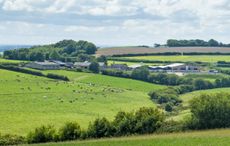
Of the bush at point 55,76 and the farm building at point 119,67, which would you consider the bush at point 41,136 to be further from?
the farm building at point 119,67

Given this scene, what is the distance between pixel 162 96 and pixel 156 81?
3646 centimetres

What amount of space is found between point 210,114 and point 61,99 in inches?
2498

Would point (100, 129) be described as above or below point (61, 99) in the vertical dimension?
above

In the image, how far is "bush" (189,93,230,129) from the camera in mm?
49062

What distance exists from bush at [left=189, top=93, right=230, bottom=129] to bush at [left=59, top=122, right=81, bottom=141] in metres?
10.9

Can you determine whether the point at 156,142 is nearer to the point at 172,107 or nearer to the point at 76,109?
the point at 76,109

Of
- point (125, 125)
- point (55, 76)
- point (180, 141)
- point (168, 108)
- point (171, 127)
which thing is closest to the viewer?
point (180, 141)

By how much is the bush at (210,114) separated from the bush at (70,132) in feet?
35.7

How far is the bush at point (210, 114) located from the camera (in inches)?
1932

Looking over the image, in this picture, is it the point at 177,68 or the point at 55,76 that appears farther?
the point at 177,68

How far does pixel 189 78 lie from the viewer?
A: 15625cm

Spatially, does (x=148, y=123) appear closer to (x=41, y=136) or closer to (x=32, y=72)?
(x=41, y=136)

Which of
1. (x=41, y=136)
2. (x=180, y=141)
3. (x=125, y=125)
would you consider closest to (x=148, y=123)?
(x=125, y=125)

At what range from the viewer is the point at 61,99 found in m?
110
